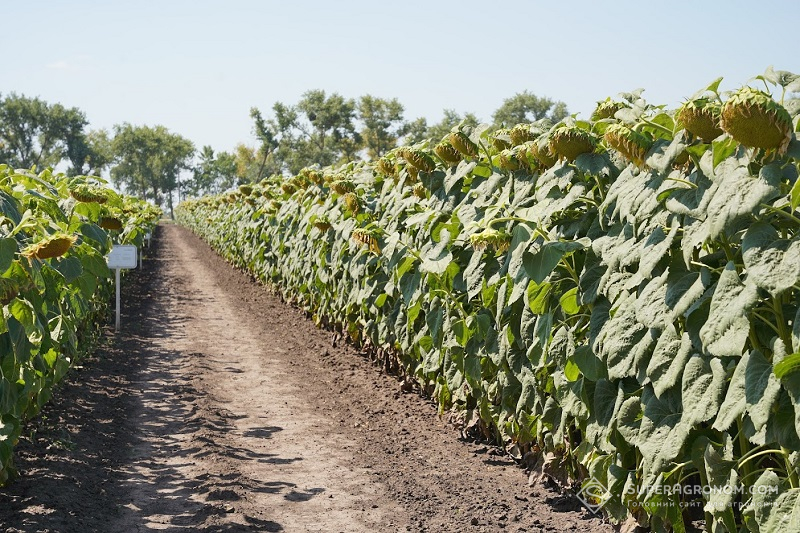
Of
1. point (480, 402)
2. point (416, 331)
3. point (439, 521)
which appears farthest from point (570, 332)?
point (416, 331)

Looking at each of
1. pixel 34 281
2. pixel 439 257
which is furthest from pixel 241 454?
pixel 34 281

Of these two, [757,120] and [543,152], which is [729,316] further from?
[543,152]

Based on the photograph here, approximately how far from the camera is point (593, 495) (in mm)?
3645

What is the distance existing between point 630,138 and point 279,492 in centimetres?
283

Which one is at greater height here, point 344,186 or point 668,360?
point 344,186

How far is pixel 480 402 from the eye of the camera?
16.1ft

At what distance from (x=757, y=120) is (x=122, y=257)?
31.8 ft

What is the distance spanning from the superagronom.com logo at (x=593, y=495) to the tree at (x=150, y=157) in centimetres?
9746

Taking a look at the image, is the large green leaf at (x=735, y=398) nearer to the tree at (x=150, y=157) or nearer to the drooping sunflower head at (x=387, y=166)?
the drooping sunflower head at (x=387, y=166)

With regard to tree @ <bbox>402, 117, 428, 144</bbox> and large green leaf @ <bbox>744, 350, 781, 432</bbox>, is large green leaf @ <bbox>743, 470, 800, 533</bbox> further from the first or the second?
→ tree @ <bbox>402, 117, 428, 144</bbox>

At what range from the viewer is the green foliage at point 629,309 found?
7.68 ft

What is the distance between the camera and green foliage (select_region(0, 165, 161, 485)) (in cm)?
351

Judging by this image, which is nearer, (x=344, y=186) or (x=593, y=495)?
(x=593, y=495)

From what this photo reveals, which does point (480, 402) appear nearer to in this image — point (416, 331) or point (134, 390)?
point (416, 331)
